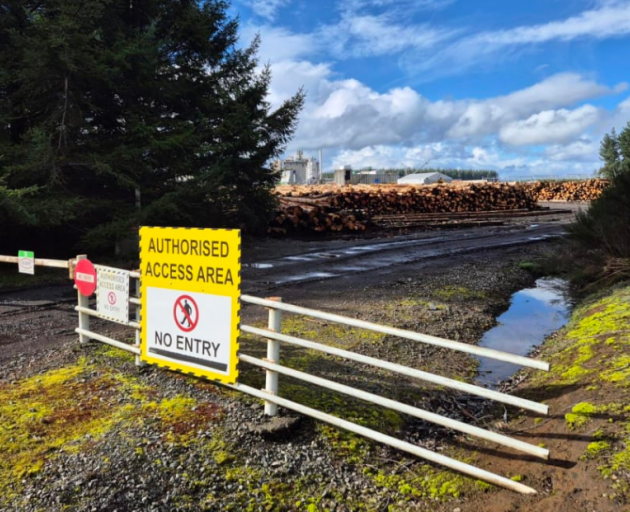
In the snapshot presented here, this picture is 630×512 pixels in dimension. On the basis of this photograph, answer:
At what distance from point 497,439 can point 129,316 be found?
402cm

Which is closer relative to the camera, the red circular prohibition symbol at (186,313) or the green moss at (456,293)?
the red circular prohibition symbol at (186,313)

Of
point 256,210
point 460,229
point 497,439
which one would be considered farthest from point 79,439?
point 460,229

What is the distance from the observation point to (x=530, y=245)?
17.8m

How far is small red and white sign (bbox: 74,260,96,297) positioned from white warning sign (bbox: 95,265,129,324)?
0.22 feet

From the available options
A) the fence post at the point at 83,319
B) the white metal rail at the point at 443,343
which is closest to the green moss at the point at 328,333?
the white metal rail at the point at 443,343

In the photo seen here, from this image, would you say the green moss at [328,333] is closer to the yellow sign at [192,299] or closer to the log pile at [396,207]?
the yellow sign at [192,299]

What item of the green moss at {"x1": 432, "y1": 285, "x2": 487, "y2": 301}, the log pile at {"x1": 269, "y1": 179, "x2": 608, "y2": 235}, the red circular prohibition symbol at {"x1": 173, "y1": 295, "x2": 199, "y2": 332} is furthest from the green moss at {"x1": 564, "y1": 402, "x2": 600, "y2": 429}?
the log pile at {"x1": 269, "y1": 179, "x2": 608, "y2": 235}

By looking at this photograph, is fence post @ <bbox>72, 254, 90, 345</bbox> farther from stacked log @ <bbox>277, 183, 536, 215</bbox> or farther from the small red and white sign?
stacked log @ <bbox>277, 183, 536, 215</bbox>

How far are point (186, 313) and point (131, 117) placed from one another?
30.5 ft

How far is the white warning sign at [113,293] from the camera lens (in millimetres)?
5148

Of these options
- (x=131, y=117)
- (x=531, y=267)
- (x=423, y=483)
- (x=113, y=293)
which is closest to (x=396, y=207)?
(x=531, y=267)

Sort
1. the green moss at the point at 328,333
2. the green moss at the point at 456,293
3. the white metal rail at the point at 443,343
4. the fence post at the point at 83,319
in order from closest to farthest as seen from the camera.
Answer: the white metal rail at the point at 443,343 < the fence post at the point at 83,319 < the green moss at the point at 328,333 < the green moss at the point at 456,293

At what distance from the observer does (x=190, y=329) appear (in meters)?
4.36

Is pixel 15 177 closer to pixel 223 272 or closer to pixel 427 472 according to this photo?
pixel 223 272
